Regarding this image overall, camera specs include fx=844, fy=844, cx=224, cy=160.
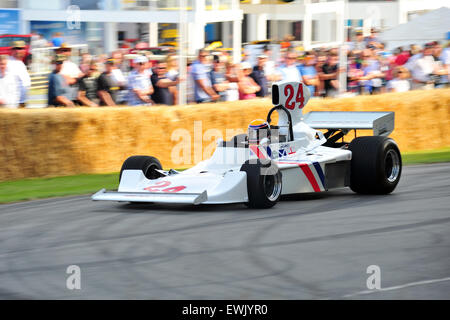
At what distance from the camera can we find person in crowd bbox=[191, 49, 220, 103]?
46.8 ft

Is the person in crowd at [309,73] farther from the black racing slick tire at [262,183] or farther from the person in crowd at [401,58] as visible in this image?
the black racing slick tire at [262,183]

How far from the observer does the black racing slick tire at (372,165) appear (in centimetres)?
1047

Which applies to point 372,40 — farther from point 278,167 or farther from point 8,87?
point 278,167

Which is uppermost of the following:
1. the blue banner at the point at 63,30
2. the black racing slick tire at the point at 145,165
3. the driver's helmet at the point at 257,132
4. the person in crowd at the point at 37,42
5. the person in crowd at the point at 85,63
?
the blue banner at the point at 63,30

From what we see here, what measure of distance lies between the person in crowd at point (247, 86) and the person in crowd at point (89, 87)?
9.40 ft

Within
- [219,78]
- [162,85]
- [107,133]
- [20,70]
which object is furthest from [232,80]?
[20,70]

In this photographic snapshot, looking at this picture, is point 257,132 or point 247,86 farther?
point 247,86

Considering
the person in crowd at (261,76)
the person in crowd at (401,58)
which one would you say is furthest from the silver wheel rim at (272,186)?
the person in crowd at (401,58)

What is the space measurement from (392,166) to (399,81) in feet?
23.2

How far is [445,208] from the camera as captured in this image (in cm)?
955

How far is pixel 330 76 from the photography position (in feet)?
54.1

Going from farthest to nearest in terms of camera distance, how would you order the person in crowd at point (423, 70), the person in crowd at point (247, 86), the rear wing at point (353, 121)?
the person in crowd at point (423, 70), the person in crowd at point (247, 86), the rear wing at point (353, 121)
